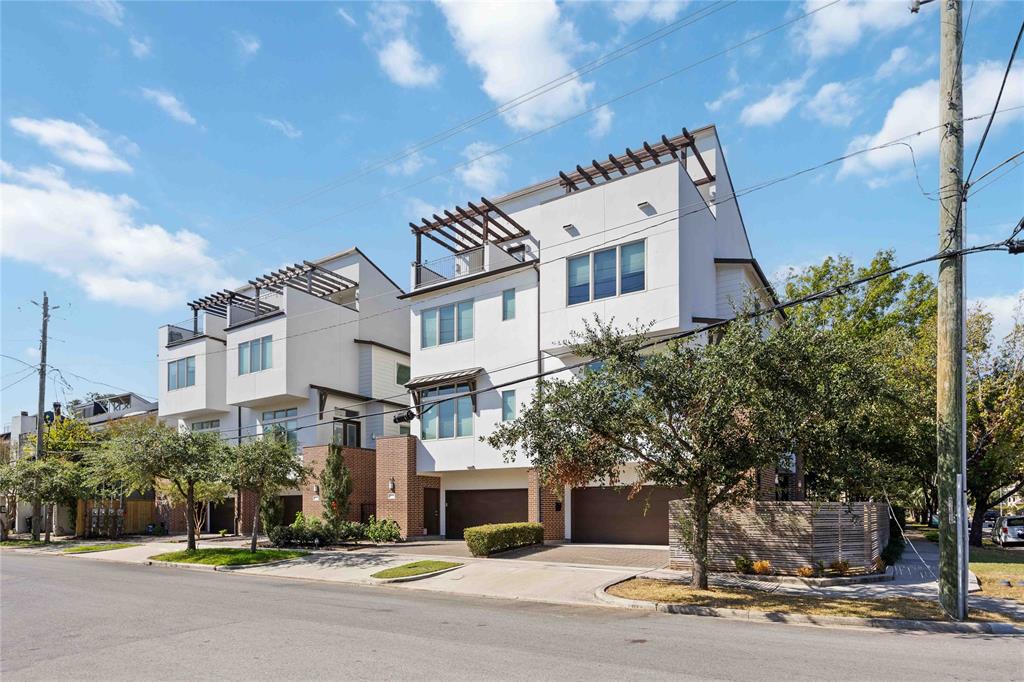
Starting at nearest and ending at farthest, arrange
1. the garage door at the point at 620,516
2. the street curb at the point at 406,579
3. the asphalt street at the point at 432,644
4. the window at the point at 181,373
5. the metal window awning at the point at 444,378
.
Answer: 1. the asphalt street at the point at 432,644
2. the street curb at the point at 406,579
3. the garage door at the point at 620,516
4. the metal window awning at the point at 444,378
5. the window at the point at 181,373

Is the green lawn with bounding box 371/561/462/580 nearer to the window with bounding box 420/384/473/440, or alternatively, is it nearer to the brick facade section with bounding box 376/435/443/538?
the window with bounding box 420/384/473/440

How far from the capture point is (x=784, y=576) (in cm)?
1734

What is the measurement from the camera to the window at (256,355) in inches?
1394

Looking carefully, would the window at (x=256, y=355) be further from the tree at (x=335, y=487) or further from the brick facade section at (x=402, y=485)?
the brick facade section at (x=402, y=485)

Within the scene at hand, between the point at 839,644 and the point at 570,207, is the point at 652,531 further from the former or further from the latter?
the point at 839,644

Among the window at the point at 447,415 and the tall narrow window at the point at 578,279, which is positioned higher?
the tall narrow window at the point at 578,279

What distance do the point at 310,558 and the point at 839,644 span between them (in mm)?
18768

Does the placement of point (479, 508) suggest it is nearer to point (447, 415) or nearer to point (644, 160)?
point (447, 415)

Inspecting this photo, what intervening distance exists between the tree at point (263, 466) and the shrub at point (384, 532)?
A: 4.52 meters

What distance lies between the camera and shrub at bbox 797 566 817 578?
56.5 feet

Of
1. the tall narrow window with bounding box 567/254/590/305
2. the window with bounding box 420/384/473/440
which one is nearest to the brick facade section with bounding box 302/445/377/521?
the window with bounding box 420/384/473/440

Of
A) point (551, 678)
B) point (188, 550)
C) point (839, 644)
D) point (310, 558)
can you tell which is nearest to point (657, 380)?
point (839, 644)

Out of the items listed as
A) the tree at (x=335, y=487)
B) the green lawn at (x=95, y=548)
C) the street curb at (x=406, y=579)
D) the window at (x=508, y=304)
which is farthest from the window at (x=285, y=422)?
the street curb at (x=406, y=579)

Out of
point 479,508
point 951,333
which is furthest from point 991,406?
point 479,508
